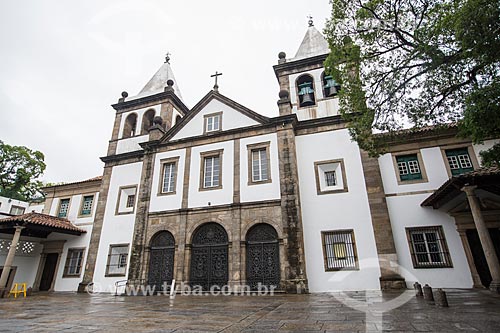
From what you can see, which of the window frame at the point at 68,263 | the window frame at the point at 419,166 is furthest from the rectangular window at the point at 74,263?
the window frame at the point at 419,166

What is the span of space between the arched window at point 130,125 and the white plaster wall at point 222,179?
21.2ft

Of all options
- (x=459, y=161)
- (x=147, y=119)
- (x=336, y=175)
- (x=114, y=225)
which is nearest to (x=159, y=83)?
(x=147, y=119)

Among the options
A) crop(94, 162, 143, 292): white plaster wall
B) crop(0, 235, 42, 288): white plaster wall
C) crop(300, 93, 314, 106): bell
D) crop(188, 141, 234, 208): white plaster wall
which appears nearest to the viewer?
crop(188, 141, 234, 208): white plaster wall

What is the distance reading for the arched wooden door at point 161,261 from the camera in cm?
1312

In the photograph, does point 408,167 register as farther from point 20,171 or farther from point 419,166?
point 20,171

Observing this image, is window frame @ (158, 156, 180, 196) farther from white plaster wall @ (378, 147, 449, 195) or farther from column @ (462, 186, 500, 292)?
column @ (462, 186, 500, 292)

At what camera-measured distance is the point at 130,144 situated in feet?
58.9

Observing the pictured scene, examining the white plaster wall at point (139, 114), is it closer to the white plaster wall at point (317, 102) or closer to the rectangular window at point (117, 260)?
the rectangular window at point (117, 260)

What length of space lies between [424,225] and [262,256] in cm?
673

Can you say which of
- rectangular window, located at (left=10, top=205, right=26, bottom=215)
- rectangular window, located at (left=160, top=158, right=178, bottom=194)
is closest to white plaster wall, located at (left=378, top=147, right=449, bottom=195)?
rectangular window, located at (left=160, top=158, right=178, bottom=194)

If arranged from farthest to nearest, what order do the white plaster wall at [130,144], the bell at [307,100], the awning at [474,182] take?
the white plaster wall at [130,144]
the bell at [307,100]
the awning at [474,182]

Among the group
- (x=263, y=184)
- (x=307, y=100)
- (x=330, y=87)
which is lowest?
(x=263, y=184)

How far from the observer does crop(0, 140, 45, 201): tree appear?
28.1m

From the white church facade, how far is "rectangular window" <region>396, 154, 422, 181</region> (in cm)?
5
